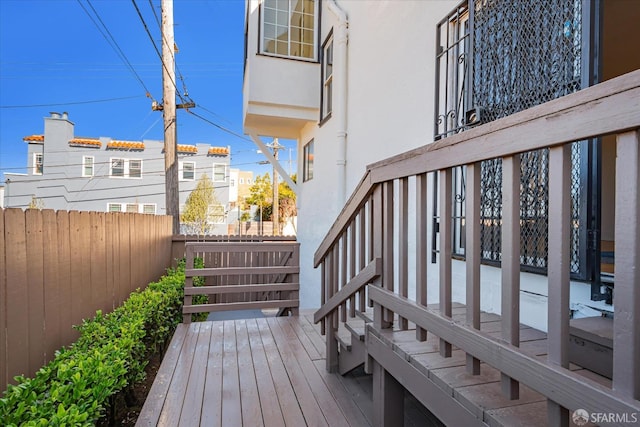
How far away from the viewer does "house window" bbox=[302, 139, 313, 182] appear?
673 centimetres

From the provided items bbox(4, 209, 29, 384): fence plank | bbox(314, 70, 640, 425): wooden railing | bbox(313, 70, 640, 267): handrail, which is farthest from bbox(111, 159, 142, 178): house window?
bbox(313, 70, 640, 267): handrail

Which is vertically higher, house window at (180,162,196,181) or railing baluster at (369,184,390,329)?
house window at (180,162,196,181)

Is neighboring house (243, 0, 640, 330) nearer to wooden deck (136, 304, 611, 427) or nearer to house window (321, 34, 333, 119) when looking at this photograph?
house window (321, 34, 333, 119)

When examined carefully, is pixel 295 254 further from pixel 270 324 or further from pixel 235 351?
pixel 235 351

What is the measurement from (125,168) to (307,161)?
14.1 metres

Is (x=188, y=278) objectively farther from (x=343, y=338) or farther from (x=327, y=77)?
(x=327, y=77)

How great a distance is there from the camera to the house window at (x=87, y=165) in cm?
1655

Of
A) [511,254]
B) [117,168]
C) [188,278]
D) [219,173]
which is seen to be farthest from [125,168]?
[511,254]

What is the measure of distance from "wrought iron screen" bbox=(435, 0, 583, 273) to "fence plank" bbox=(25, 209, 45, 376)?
9.15 feet

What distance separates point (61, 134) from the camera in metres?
16.0

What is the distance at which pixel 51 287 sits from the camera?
89.0 inches

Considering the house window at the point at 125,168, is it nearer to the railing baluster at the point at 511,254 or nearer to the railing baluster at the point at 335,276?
the railing baluster at the point at 335,276

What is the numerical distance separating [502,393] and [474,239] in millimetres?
483

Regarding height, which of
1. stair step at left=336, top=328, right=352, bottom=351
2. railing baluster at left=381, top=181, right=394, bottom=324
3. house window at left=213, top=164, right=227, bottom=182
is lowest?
stair step at left=336, top=328, right=352, bottom=351
